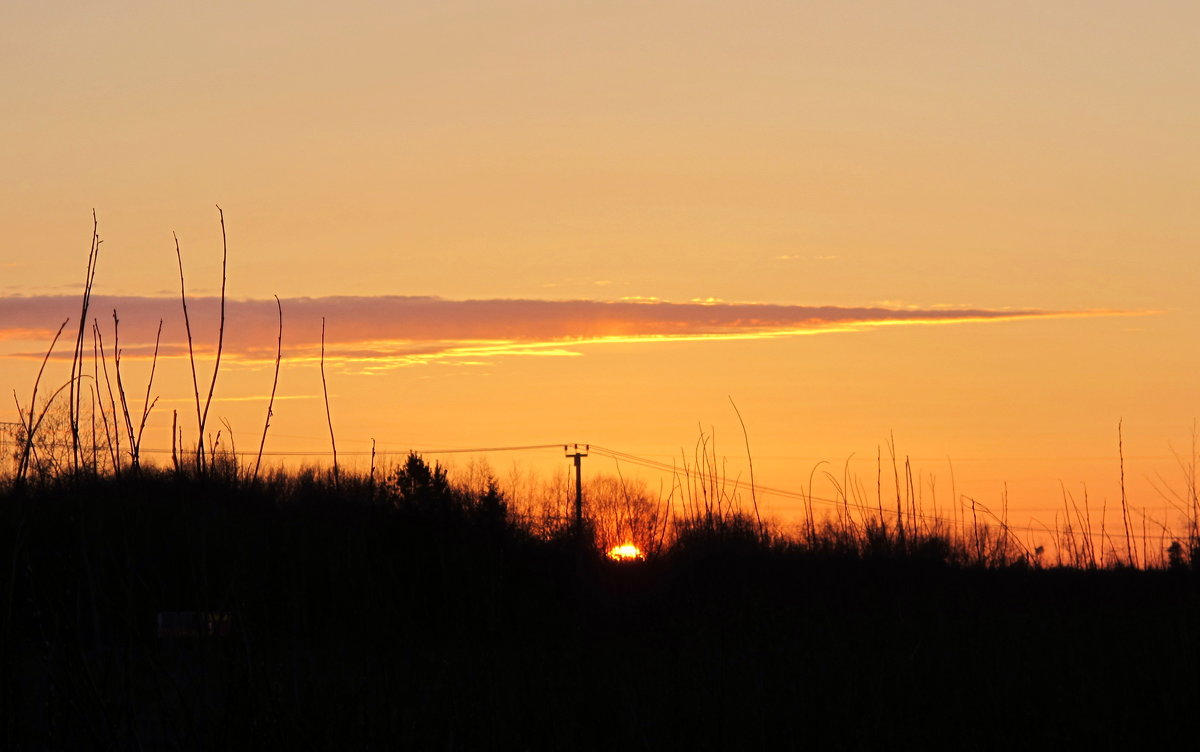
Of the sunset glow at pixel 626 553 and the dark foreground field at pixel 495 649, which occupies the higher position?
the dark foreground field at pixel 495 649

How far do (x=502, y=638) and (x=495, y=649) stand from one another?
2.58 ft

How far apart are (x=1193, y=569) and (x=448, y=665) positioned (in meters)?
A: 13.6

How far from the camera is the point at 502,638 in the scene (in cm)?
950

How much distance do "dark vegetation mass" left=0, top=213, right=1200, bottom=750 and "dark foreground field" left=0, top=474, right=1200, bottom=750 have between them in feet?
0.08

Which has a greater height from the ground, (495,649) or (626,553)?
(495,649)

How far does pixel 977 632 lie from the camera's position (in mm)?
9594

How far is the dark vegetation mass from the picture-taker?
287 cm

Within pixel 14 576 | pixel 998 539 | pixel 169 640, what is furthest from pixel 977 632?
pixel 14 576

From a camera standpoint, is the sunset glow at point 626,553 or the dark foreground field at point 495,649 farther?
the sunset glow at point 626,553

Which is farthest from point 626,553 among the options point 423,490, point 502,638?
point 502,638

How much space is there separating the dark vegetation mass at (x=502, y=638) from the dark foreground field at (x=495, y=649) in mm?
23

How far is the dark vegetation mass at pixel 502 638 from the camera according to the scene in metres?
2.87

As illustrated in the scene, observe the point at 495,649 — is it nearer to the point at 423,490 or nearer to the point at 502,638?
the point at 502,638

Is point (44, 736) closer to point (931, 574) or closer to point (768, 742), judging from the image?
point (768, 742)
